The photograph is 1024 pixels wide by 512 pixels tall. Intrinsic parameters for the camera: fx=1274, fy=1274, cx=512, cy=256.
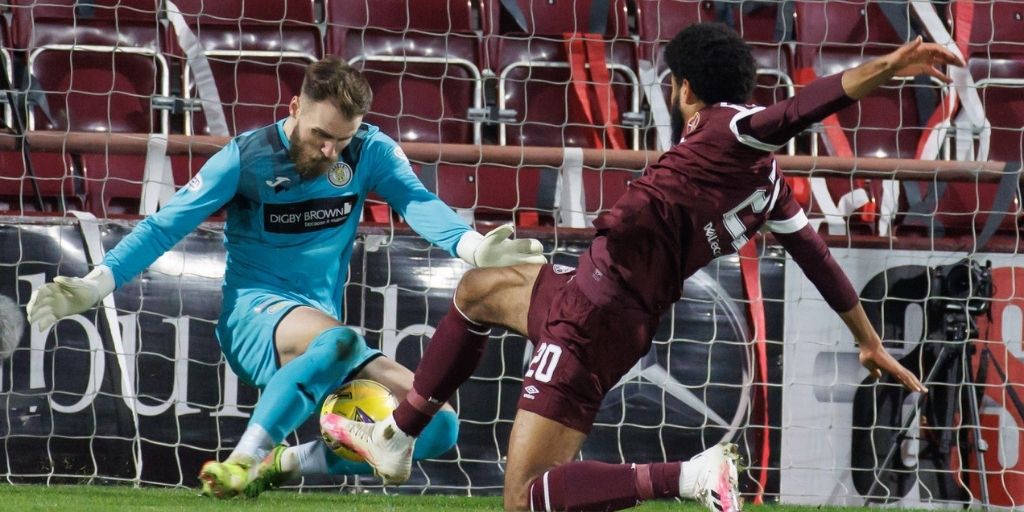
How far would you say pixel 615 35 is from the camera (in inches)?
265

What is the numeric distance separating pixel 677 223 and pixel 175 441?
8.43 feet

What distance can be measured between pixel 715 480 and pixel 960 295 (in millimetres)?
2795

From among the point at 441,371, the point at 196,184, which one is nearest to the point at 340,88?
the point at 196,184

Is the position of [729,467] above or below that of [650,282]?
below

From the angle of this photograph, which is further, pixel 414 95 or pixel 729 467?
pixel 414 95

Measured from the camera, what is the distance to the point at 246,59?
6289 mm

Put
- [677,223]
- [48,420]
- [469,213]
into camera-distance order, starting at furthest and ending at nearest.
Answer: [469,213]
[48,420]
[677,223]

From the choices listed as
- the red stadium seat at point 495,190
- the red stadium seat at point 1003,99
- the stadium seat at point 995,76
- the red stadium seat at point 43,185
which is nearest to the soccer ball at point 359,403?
the red stadium seat at point 495,190

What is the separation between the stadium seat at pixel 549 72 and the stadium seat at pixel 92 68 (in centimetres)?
170

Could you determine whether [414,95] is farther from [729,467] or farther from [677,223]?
[729,467]

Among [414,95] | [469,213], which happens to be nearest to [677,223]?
[469,213]

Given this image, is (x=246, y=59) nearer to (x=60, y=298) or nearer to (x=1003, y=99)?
A: (x=60, y=298)

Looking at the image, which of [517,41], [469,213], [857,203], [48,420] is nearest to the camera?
[48,420]

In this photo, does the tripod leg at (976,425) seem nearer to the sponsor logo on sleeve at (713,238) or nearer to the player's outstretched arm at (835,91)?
the sponsor logo on sleeve at (713,238)
